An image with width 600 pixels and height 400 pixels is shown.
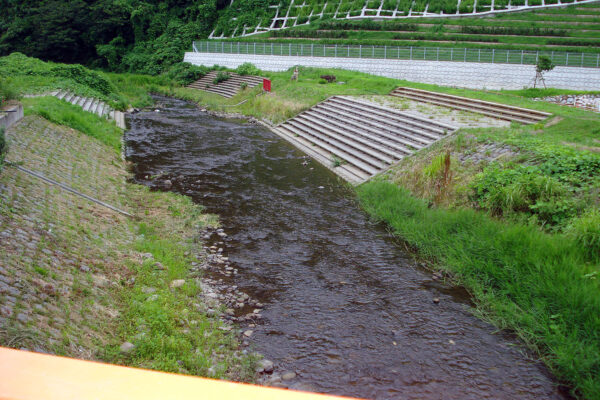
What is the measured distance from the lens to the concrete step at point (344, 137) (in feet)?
47.1

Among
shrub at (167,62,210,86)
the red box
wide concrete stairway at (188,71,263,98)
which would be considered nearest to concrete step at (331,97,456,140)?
the red box

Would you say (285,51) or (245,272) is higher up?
(285,51)

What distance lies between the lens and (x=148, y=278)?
270 inches

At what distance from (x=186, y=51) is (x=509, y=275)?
44668 mm

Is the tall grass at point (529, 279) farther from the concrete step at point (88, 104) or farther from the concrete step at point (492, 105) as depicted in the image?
the concrete step at point (88, 104)

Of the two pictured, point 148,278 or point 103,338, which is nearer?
point 103,338

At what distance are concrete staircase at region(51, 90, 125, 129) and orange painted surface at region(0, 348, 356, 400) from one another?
21.0 metres

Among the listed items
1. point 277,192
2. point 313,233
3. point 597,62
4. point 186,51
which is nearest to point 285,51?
point 186,51

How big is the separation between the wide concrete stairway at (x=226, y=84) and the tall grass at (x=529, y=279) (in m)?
24.2

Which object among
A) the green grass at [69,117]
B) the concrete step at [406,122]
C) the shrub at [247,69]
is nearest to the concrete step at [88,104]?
the green grass at [69,117]

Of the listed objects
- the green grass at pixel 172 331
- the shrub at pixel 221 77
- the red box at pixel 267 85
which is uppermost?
the shrub at pixel 221 77

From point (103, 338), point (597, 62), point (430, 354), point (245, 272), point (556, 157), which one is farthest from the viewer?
point (597, 62)

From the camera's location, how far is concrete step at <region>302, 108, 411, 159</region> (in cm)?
1390

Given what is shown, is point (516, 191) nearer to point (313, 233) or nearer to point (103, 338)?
point (313, 233)
